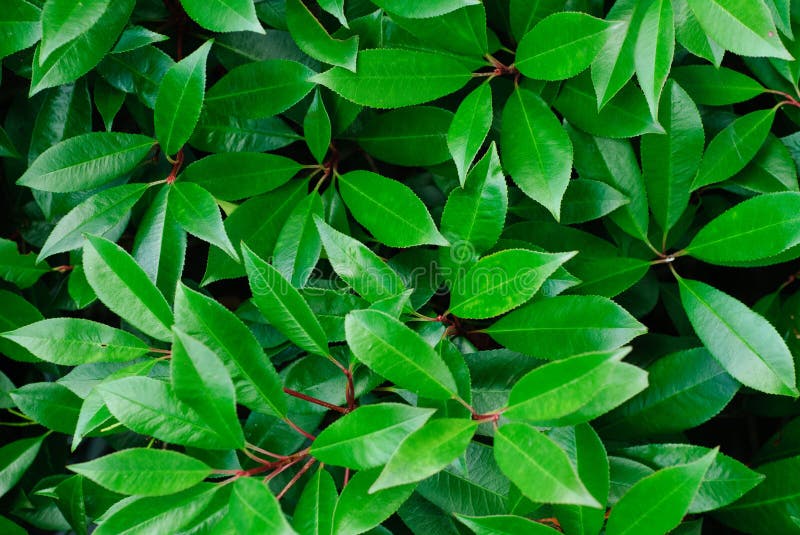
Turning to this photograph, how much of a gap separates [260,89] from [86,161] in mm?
244

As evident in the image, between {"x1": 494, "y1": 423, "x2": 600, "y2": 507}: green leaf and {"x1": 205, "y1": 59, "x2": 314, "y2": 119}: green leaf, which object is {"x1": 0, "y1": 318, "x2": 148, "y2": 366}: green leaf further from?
{"x1": 494, "y1": 423, "x2": 600, "y2": 507}: green leaf

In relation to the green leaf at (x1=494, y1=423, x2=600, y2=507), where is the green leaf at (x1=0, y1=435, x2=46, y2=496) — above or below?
below

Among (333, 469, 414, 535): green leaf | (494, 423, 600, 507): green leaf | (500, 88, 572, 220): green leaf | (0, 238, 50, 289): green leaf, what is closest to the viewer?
(494, 423, 600, 507): green leaf

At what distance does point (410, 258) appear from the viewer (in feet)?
3.12

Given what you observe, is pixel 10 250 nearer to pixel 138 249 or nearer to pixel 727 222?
pixel 138 249

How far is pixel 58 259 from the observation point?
1.13 meters

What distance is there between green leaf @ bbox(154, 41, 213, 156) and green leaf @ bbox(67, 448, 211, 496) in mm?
388

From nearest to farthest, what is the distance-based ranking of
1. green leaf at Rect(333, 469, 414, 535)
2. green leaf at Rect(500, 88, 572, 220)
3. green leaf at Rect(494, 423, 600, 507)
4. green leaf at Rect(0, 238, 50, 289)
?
1. green leaf at Rect(494, 423, 600, 507)
2. green leaf at Rect(333, 469, 414, 535)
3. green leaf at Rect(500, 88, 572, 220)
4. green leaf at Rect(0, 238, 50, 289)

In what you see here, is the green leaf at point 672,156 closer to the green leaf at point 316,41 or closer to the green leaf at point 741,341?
the green leaf at point 741,341

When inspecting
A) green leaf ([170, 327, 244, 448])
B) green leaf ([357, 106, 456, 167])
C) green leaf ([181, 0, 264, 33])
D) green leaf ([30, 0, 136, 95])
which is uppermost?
green leaf ([181, 0, 264, 33])

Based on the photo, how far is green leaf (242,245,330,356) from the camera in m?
0.79

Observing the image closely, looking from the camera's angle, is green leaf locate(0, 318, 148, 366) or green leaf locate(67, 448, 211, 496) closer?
green leaf locate(67, 448, 211, 496)

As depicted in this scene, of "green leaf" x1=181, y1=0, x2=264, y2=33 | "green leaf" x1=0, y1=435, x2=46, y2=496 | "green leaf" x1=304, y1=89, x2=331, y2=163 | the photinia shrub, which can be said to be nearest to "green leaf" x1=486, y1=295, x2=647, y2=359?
the photinia shrub

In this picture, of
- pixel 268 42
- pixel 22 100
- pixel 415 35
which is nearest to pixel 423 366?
pixel 415 35
